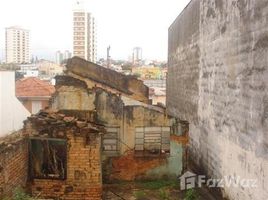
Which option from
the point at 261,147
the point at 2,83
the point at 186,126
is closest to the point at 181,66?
the point at 186,126

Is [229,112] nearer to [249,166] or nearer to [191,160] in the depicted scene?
[249,166]

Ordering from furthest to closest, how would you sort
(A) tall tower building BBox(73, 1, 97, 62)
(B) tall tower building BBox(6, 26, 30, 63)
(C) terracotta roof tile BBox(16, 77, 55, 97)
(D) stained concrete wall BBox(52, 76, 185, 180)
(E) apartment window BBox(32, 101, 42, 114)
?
(B) tall tower building BBox(6, 26, 30, 63)
(A) tall tower building BBox(73, 1, 97, 62)
(E) apartment window BBox(32, 101, 42, 114)
(C) terracotta roof tile BBox(16, 77, 55, 97)
(D) stained concrete wall BBox(52, 76, 185, 180)

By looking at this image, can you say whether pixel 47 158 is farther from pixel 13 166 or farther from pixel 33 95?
pixel 33 95

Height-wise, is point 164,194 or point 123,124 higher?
point 123,124

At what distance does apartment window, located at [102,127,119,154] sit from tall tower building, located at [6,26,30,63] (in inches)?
4200

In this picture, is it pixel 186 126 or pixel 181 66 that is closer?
pixel 186 126

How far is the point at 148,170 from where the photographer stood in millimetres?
10477

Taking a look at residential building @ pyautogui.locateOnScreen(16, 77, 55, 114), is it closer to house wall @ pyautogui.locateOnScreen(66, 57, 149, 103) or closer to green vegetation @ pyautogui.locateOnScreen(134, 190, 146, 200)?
house wall @ pyautogui.locateOnScreen(66, 57, 149, 103)

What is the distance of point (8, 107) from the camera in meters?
18.6

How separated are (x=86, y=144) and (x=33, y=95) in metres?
19.0

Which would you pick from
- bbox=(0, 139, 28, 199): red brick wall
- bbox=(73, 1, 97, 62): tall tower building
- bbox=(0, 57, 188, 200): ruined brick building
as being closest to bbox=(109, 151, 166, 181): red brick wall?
bbox=(0, 57, 188, 200): ruined brick building

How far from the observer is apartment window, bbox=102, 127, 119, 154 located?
1053 centimetres

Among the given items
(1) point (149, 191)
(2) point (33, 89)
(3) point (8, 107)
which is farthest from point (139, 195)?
(2) point (33, 89)

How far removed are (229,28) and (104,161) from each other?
467 cm
